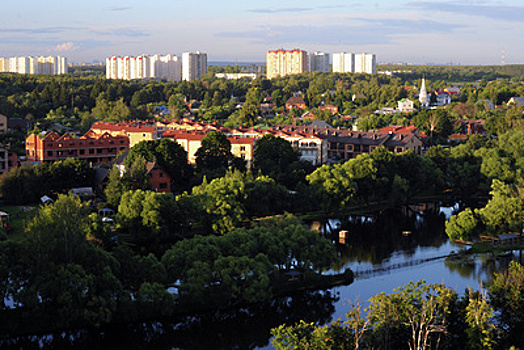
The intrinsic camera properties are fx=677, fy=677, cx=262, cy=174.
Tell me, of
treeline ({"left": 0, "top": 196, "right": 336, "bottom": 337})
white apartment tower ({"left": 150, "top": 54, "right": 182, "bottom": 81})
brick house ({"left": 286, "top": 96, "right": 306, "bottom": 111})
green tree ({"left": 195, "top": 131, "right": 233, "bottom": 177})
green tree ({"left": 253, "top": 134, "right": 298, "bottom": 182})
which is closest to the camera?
treeline ({"left": 0, "top": 196, "right": 336, "bottom": 337})

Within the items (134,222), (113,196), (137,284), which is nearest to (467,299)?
(137,284)

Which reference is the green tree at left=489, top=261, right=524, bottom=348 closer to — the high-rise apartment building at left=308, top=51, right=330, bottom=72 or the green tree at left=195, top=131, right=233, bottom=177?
the green tree at left=195, top=131, right=233, bottom=177

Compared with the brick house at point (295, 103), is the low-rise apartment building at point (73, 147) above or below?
below

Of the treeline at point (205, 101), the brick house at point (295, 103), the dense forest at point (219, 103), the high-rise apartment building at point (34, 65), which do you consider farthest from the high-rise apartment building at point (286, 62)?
the brick house at point (295, 103)

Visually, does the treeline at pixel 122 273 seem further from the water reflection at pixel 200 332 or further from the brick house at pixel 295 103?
the brick house at pixel 295 103

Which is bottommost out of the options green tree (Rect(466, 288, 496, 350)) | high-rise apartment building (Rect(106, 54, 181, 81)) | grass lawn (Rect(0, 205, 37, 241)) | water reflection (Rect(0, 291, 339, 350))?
water reflection (Rect(0, 291, 339, 350))

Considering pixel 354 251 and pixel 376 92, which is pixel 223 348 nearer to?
pixel 354 251

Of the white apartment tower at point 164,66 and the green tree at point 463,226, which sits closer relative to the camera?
the green tree at point 463,226

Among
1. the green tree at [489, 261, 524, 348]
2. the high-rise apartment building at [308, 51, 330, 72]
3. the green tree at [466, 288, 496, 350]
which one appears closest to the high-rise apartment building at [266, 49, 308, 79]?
the high-rise apartment building at [308, 51, 330, 72]
